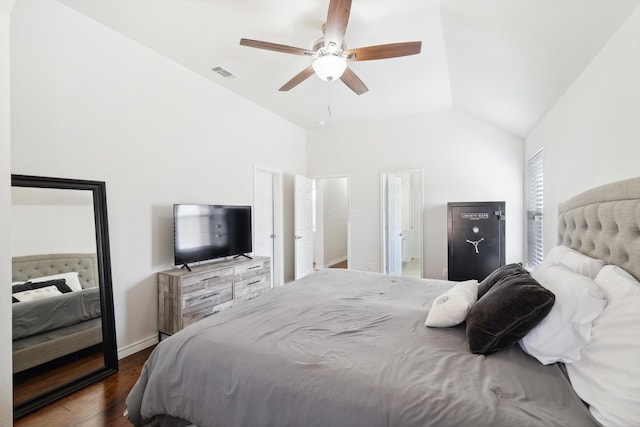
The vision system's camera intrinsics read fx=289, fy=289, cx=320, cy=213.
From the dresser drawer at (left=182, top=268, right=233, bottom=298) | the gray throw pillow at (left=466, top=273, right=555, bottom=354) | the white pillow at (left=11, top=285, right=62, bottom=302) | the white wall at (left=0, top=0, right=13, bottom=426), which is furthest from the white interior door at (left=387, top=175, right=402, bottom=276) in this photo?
the white wall at (left=0, top=0, right=13, bottom=426)

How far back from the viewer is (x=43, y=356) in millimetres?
2152

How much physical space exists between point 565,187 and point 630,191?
1.29m

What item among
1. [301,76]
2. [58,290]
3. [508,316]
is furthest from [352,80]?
[58,290]

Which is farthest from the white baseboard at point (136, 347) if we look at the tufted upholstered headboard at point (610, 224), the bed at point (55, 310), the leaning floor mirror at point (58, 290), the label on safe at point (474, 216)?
the label on safe at point (474, 216)

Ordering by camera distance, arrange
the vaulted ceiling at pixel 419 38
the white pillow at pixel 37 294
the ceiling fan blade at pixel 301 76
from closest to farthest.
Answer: the vaulted ceiling at pixel 419 38 → the white pillow at pixel 37 294 → the ceiling fan blade at pixel 301 76

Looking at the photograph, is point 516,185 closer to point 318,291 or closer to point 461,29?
point 461,29

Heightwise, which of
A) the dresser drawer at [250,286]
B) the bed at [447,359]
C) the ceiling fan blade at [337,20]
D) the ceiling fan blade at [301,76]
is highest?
the ceiling fan blade at [337,20]

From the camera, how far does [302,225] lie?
211 inches

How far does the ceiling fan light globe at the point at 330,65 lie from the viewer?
2.26m

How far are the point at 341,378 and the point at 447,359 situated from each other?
0.49m

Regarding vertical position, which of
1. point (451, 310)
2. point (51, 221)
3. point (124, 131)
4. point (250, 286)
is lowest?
point (250, 286)

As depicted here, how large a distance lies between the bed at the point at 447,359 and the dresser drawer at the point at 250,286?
1.71 meters

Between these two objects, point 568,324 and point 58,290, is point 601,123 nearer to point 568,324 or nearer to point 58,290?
point 568,324

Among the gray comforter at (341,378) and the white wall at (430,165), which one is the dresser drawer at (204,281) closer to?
the gray comforter at (341,378)
